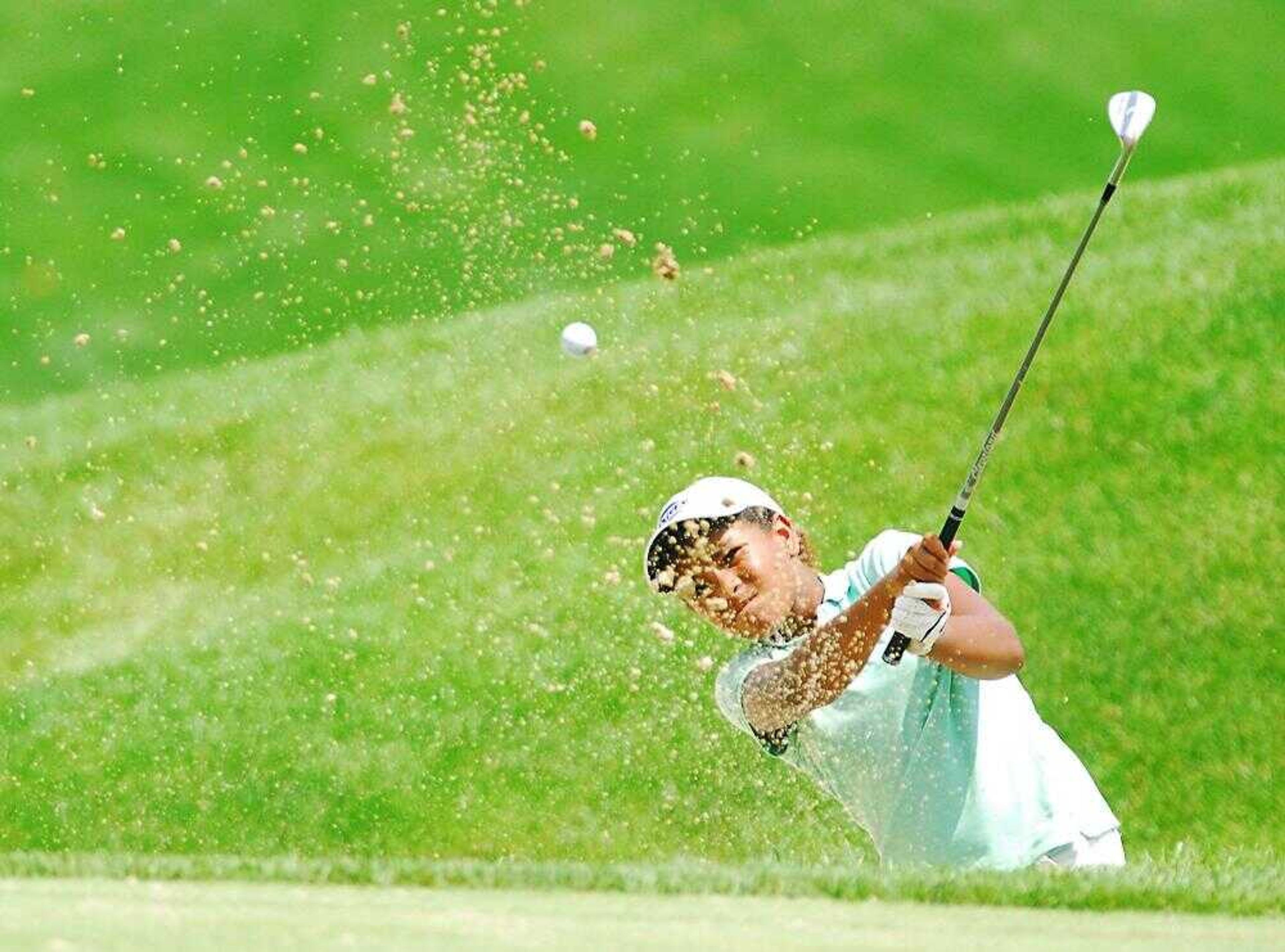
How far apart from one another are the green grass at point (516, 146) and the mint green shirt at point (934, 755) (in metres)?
3.47

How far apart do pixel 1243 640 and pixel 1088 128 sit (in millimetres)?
2348

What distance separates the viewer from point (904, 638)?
11.6ft

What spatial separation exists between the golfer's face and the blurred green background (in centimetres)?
→ 194

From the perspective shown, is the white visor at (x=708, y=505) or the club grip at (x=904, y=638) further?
the white visor at (x=708, y=505)

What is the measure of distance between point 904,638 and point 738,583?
35 cm

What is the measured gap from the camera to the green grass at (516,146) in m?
7.00

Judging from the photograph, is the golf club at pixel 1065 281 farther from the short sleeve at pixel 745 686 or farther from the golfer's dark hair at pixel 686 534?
the golfer's dark hair at pixel 686 534

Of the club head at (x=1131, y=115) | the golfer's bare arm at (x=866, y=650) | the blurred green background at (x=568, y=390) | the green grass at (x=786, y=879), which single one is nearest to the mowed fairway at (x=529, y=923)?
the green grass at (x=786, y=879)

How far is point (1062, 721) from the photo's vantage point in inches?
223

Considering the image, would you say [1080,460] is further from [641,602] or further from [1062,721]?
[641,602]

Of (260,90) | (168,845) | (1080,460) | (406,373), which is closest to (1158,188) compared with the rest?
(1080,460)

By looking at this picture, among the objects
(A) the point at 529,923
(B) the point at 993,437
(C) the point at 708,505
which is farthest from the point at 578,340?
(A) the point at 529,923

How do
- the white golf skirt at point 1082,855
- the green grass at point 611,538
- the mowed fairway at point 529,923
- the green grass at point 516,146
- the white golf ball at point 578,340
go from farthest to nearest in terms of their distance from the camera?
the green grass at point 516,146, the white golf ball at point 578,340, the green grass at point 611,538, the white golf skirt at point 1082,855, the mowed fairway at point 529,923

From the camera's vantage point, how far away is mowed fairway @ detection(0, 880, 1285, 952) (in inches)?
108
